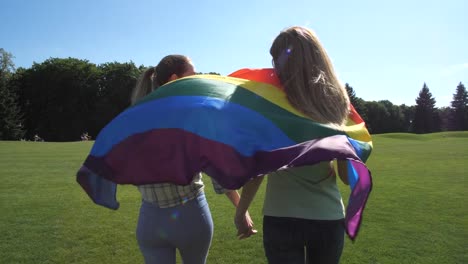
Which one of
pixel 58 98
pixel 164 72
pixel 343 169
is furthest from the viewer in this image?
pixel 58 98

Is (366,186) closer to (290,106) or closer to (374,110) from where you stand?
(290,106)

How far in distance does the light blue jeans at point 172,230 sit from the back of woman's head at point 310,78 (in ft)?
3.35

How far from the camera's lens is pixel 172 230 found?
277cm

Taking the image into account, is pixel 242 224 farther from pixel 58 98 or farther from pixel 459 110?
pixel 459 110

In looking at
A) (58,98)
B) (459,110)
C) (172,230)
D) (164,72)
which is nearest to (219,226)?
(172,230)

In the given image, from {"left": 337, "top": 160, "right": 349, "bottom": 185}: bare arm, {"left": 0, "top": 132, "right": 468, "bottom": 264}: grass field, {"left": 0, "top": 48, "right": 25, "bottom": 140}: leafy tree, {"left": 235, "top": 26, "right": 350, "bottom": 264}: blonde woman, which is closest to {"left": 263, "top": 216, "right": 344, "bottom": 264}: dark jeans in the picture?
{"left": 235, "top": 26, "right": 350, "bottom": 264}: blonde woman

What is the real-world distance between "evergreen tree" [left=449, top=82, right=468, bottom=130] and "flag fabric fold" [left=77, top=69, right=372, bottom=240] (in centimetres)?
8259

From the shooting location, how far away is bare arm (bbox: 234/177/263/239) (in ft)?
7.83

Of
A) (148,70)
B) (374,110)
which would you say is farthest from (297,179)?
→ (374,110)

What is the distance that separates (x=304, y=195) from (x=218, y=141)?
0.63m

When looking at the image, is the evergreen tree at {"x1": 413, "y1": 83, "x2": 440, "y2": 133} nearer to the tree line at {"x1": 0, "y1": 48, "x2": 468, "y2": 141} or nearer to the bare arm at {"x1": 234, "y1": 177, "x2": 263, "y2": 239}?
the tree line at {"x1": 0, "y1": 48, "x2": 468, "y2": 141}

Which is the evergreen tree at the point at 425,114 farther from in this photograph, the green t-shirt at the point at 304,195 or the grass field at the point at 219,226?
the green t-shirt at the point at 304,195

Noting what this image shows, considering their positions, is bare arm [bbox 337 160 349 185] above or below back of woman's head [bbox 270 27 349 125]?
below

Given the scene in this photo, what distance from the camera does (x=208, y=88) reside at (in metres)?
2.54
